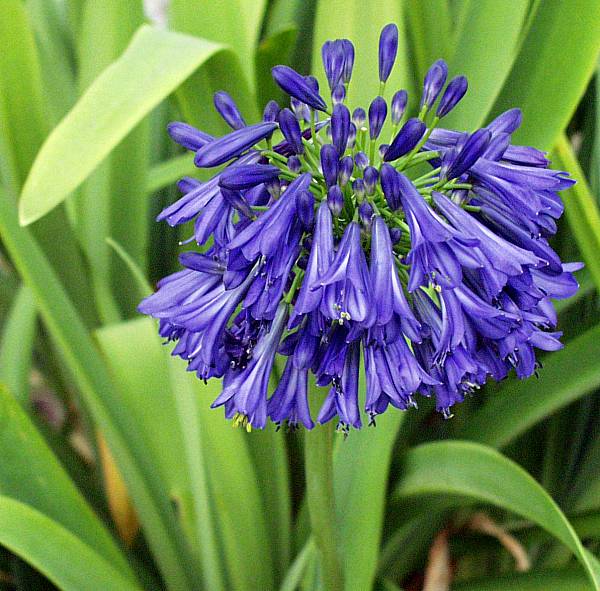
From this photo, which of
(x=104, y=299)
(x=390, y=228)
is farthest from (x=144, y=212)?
(x=390, y=228)

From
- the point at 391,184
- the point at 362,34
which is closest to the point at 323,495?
the point at 391,184

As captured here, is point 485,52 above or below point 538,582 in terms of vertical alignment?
above

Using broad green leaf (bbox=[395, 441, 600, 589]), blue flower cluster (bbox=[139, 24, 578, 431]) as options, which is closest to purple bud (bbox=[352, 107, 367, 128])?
blue flower cluster (bbox=[139, 24, 578, 431])

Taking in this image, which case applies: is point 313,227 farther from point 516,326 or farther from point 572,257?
point 572,257

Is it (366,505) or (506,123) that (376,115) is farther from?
(366,505)

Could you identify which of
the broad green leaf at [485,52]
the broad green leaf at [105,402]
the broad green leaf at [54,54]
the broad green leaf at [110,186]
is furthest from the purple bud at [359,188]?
the broad green leaf at [54,54]

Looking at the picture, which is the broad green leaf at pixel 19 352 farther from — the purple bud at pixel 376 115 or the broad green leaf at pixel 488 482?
the purple bud at pixel 376 115

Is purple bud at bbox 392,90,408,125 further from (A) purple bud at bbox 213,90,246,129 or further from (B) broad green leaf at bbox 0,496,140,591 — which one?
(B) broad green leaf at bbox 0,496,140,591
